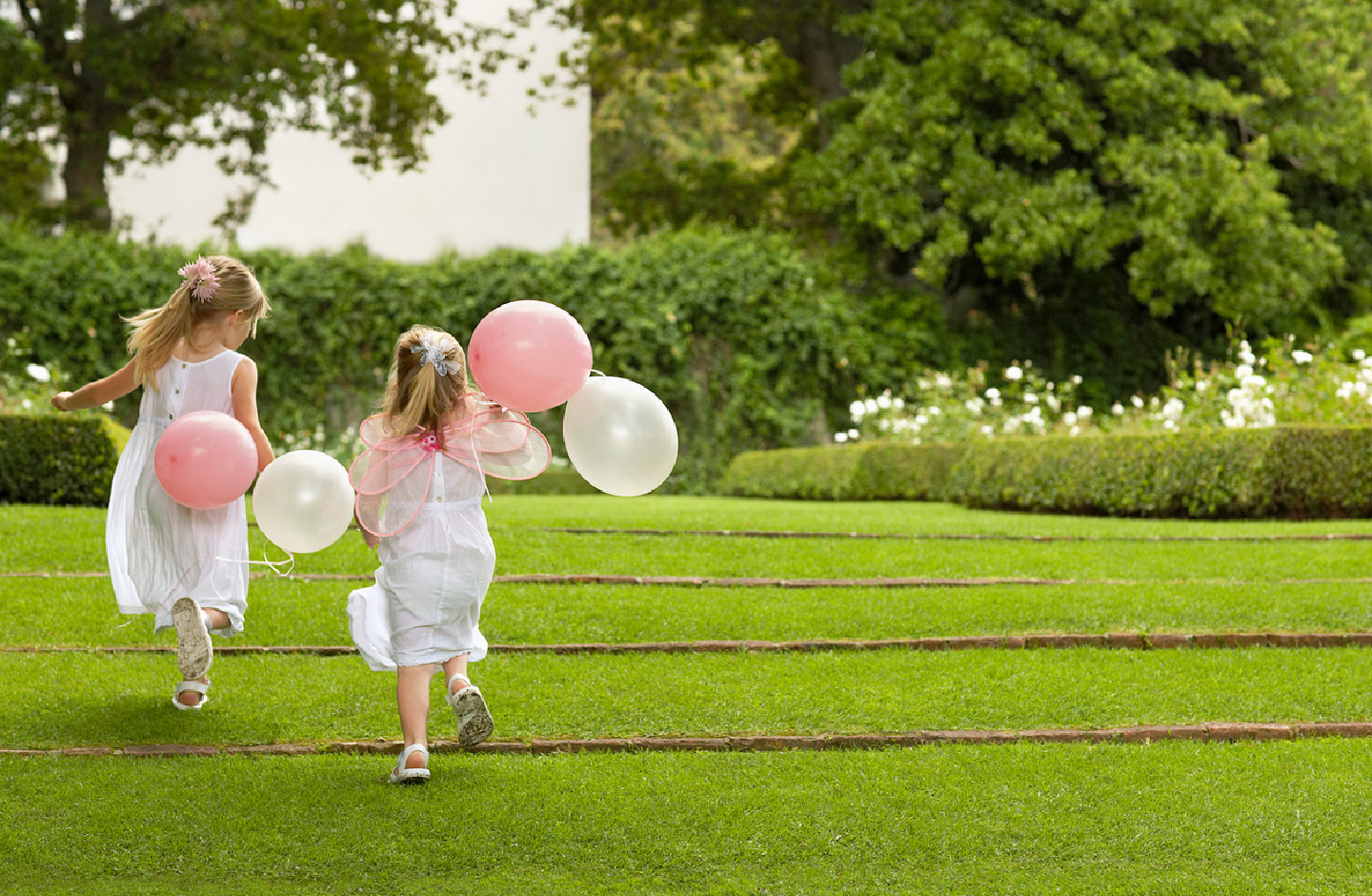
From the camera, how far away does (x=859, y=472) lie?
13406 mm

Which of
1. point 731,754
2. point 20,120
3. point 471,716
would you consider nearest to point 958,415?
point 731,754

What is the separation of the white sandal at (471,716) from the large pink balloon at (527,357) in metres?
0.93

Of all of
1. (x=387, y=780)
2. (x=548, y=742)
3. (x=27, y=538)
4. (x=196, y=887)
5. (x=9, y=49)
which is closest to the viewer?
(x=196, y=887)

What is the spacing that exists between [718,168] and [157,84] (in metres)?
9.22

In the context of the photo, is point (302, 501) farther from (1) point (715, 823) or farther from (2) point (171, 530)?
(1) point (715, 823)

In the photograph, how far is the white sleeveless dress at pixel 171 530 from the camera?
4.63 meters

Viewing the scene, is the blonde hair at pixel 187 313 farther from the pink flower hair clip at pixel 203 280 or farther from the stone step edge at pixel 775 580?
the stone step edge at pixel 775 580

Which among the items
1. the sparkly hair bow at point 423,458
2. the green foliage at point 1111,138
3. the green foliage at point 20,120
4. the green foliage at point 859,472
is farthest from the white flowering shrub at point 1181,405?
the green foliage at point 20,120

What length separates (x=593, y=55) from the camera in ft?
69.4

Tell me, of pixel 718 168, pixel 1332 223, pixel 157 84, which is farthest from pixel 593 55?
pixel 1332 223

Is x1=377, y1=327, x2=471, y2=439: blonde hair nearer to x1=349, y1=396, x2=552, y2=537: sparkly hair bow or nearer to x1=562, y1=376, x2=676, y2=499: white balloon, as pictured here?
x1=349, y1=396, x2=552, y2=537: sparkly hair bow

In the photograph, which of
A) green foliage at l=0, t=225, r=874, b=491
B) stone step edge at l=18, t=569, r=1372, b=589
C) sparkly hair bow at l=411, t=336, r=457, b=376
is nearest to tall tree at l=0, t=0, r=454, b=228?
green foliage at l=0, t=225, r=874, b=491

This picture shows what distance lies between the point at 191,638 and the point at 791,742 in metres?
2.14

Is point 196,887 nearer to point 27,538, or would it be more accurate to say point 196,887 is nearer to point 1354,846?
point 1354,846
